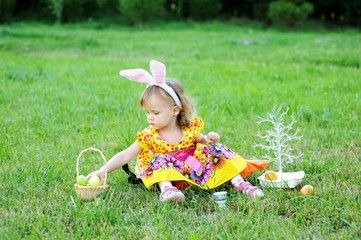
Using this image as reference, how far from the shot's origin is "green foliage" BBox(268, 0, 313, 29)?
73.2 ft

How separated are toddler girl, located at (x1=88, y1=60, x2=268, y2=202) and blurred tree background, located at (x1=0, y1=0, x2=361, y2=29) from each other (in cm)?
1860

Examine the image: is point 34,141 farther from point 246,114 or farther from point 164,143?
point 246,114

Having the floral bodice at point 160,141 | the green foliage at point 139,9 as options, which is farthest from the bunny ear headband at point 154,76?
the green foliage at point 139,9

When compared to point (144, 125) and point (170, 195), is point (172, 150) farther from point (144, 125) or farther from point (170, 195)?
point (144, 125)

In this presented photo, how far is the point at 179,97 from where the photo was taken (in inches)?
142

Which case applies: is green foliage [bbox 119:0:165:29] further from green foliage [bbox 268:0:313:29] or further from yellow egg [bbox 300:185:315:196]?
yellow egg [bbox 300:185:315:196]

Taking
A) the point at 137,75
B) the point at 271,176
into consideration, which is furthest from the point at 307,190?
the point at 137,75

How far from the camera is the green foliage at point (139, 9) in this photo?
70.9ft

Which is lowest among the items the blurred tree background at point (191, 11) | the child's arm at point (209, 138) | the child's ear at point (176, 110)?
the blurred tree background at point (191, 11)

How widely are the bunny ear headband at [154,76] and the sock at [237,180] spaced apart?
0.63 m

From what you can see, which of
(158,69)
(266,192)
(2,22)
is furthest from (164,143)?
(2,22)

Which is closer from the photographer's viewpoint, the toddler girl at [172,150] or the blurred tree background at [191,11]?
the toddler girl at [172,150]

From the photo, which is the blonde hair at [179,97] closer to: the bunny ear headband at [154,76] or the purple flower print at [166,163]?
the bunny ear headband at [154,76]

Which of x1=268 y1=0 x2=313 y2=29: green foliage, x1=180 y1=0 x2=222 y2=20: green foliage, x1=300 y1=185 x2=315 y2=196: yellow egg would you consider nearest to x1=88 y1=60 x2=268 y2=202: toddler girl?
x1=300 y1=185 x2=315 y2=196: yellow egg
